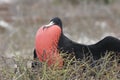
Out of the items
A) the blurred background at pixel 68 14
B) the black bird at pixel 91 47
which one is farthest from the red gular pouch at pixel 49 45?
the blurred background at pixel 68 14

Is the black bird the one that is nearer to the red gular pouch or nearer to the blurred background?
the red gular pouch

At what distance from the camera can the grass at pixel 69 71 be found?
8.11 feet

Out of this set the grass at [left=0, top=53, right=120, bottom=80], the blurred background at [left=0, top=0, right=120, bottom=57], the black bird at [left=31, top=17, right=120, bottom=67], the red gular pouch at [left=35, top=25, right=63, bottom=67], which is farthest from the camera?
the blurred background at [left=0, top=0, right=120, bottom=57]

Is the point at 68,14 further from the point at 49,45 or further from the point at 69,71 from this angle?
the point at 69,71

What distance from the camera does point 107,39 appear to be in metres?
2.73

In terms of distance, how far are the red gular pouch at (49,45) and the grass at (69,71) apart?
0.20 feet

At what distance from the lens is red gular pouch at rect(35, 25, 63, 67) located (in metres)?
2.60

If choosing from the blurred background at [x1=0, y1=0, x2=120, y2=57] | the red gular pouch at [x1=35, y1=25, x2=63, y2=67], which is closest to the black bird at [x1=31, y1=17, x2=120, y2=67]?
the red gular pouch at [x1=35, y1=25, x2=63, y2=67]

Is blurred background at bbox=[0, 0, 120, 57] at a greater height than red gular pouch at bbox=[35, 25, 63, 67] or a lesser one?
greater

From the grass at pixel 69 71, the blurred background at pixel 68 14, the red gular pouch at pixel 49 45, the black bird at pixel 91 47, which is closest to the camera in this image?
the grass at pixel 69 71

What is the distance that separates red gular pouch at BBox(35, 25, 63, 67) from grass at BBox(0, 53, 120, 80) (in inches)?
2.4

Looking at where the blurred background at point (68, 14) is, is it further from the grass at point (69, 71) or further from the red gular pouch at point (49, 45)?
the grass at point (69, 71)

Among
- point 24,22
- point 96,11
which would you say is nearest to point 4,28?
point 24,22

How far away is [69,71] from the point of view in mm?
2512
